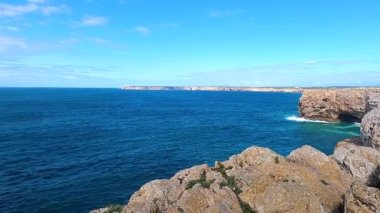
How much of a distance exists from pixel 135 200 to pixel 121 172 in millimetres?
35454

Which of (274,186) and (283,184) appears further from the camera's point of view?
(274,186)

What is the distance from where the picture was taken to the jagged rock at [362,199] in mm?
20984

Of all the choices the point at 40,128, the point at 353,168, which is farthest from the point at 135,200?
the point at 40,128

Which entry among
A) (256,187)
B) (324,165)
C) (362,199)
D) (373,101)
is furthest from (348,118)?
(362,199)

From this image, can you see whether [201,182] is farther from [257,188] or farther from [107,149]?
[107,149]

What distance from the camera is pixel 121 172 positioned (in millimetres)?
65438

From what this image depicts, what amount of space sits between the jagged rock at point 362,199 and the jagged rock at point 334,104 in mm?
95698

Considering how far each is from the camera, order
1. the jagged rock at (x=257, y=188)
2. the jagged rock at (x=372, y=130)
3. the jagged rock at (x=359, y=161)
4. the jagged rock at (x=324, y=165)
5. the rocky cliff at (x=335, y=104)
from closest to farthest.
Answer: the jagged rock at (x=257, y=188), the jagged rock at (x=324, y=165), the jagged rock at (x=359, y=161), the jagged rock at (x=372, y=130), the rocky cliff at (x=335, y=104)

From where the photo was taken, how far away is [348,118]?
404 ft

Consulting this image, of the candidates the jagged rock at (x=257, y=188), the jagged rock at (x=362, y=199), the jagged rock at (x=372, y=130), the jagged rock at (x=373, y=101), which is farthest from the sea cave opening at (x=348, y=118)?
the jagged rock at (x=362, y=199)

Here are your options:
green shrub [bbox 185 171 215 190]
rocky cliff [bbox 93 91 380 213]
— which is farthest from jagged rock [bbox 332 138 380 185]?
green shrub [bbox 185 171 215 190]

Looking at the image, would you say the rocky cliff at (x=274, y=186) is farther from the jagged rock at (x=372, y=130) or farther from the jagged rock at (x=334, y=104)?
the jagged rock at (x=334, y=104)

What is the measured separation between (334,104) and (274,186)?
105 meters

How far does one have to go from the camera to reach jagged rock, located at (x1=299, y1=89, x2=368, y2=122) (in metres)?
114
